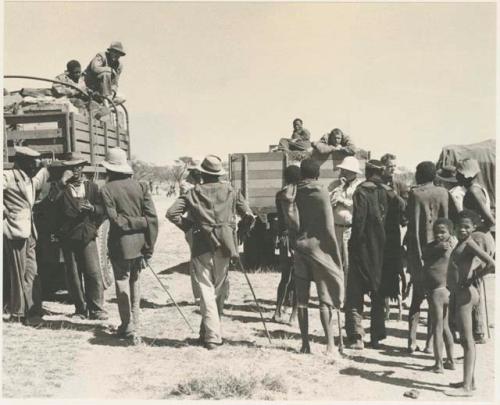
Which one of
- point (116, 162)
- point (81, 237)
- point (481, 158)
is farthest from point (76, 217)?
point (481, 158)

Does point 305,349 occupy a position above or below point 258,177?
below

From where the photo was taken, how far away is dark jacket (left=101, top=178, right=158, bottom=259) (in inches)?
217

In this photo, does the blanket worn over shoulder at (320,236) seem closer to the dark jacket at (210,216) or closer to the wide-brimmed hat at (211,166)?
the dark jacket at (210,216)

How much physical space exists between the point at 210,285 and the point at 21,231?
2.14 metres

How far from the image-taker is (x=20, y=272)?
20.5ft

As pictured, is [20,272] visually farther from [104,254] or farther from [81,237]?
[104,254]

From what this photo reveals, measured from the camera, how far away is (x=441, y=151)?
15.6 m

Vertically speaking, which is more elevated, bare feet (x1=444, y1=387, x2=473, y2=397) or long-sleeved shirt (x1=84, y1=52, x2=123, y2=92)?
long-sleeved shirt (x1=84, y1=52, x2=123, y2=92)

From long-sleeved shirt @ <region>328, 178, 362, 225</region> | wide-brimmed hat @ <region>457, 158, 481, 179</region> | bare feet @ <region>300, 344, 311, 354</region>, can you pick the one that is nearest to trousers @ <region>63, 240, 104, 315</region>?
bare feet @ <region>300, 344, 311, 354</region>

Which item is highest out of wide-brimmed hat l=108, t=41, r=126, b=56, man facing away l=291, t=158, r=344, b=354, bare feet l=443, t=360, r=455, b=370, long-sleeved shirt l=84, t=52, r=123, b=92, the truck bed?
wide-brimmed hat l=108, t=41, r=126, b=56

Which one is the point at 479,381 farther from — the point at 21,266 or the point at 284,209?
the point at 21,266

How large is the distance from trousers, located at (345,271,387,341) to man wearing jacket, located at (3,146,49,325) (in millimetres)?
3320

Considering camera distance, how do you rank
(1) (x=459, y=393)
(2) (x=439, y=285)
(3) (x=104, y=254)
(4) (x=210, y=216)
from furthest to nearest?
1. (3) (x=104, y=254)
2. (4) (x=210, y=216)
3. (2) (x=439, y=285)
4. (1) (x=459, y=393)

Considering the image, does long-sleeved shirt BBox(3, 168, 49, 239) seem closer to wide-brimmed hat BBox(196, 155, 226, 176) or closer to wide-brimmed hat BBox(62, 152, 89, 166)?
wide-brimmed hat BBox(62, 152, 89, 166)
